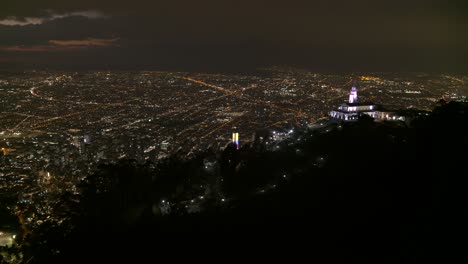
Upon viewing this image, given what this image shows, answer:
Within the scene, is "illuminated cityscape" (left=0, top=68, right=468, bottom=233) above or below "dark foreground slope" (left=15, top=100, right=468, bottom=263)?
below

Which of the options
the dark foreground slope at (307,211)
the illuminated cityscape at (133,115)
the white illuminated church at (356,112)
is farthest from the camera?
the white illuminated church at (356,112)

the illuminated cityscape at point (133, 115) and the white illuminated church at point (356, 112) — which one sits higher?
the white illuminated church at point (356, 112)

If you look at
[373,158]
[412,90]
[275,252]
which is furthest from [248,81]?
[275,252]

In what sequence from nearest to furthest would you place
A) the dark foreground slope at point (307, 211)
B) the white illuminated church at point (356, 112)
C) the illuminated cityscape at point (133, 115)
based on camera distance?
the dark foreground slope at point (307, 211) < the illuminated cityscape at point (133, 115) < the white illuminated church at point (356, 112)

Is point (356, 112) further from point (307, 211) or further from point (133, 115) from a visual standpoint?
point (307, 211)

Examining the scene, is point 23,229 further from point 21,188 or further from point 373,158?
point 373,158

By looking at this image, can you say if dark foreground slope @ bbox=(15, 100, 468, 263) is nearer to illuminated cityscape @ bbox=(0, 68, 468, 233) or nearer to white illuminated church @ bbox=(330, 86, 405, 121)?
illuminated cityscape @ bbox=(0, 68, 468, 233)

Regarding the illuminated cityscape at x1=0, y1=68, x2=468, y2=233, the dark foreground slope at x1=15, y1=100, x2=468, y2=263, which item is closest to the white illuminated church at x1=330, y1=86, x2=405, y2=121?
the illuminated cityscape at x1=0, y1=68, x2=468, y2=233

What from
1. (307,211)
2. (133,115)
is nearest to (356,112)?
(133,115)

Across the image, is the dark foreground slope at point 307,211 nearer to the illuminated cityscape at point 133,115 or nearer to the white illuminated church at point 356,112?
the illuminated cityscape at point 133,115

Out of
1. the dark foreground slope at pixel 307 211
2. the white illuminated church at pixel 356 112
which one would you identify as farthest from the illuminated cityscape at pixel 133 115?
the dark foreground slope at pixel 307 211
